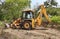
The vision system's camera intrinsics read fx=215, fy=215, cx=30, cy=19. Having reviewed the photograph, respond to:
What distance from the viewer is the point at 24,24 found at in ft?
62.1

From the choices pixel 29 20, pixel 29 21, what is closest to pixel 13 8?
pixel 29 20

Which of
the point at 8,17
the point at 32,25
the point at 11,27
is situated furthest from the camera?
the point at 8,17

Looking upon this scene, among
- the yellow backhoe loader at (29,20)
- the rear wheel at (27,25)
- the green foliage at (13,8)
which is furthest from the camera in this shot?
the green foliage at (13,8)

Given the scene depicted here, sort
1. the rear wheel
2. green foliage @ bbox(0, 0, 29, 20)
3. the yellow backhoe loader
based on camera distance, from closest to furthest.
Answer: the yellow backhoe loader < the rear wheel < green foliage @ bbox(0, 0, 29, 20)

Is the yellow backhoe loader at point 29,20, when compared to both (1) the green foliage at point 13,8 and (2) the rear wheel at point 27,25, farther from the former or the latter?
(1) the green foliage at point 13,8

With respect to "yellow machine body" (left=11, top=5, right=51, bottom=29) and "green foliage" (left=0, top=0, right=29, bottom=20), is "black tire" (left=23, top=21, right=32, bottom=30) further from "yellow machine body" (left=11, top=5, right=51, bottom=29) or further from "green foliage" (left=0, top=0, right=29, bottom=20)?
"green foliage" (left=0, top=0, right=29, bottom=20)

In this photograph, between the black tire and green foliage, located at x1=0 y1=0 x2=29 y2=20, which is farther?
green foliage, located at x1=0 y1=0 x2=29 y2=20

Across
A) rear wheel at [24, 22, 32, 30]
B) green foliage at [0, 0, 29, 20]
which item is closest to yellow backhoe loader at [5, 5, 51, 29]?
rear wheel at [24, 22, 32, 30]

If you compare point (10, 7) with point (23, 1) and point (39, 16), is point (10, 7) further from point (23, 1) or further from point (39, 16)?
point (39, 16)

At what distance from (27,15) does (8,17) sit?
1211cm

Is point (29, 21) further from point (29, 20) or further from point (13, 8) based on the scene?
point (13, 8)

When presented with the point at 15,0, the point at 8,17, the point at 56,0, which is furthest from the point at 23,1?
the point at 56,0

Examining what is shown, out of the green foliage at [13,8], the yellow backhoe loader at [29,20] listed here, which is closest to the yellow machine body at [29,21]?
the yellow backhoe loader at [29,20]

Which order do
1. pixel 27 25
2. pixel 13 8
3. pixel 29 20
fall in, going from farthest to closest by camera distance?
pixel 13 8
pixel 29 20
pixel 27 25
